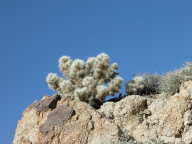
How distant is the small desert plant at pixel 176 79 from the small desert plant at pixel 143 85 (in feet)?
5.37

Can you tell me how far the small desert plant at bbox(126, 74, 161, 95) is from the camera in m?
16.0

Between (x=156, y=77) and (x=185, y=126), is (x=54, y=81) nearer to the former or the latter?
(x=156, y=77)

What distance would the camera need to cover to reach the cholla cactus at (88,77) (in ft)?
52.1

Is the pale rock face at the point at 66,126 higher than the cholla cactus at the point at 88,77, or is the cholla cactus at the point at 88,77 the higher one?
the cholla cactus at the point at 88,77

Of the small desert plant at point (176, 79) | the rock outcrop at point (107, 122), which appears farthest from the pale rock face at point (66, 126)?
the small desert plant at point (176, 79)

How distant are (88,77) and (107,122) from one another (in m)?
5.67

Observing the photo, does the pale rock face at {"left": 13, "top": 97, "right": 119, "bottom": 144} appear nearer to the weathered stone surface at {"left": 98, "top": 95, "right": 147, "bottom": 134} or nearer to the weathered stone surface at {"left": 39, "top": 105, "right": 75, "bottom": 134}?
the weathered stone surface at {"left": 39, "top": 105, "right": 75, "bottom": 134}

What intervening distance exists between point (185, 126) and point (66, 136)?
276cm

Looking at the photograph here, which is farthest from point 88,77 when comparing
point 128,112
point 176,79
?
point 128,112

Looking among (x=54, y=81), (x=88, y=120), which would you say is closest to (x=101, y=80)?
(x=54, y=81)

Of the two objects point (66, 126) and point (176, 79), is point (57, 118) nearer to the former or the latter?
point (66, 126)

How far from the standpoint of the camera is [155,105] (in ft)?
38.7

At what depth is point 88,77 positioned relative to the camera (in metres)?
16.0

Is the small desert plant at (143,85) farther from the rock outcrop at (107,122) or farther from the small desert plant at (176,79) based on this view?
the rock outcrop at (107,122)
